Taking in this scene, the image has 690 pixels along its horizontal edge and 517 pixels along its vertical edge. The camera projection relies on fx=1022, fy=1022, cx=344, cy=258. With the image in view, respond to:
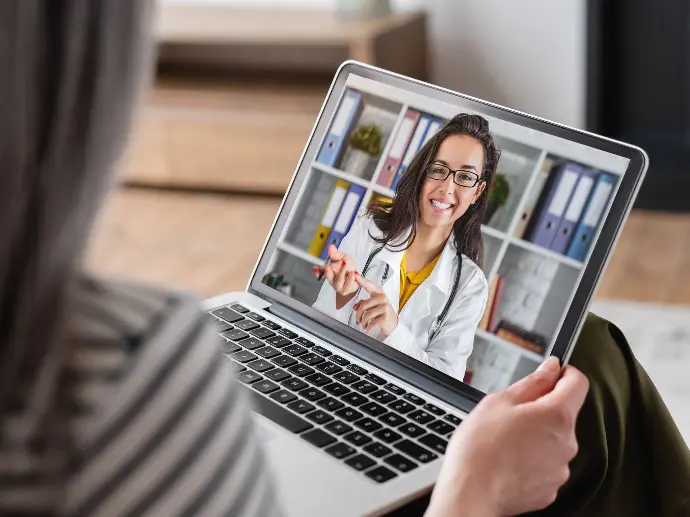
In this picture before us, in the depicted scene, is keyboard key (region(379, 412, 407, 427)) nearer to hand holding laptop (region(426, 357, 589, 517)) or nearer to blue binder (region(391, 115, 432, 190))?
hand holding laptop (region(426, 357, 589, 517))

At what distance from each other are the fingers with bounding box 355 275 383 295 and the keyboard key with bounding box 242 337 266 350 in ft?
0.33

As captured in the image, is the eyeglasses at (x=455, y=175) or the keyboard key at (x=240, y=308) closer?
the eyeglasses at (x=455, y=175)

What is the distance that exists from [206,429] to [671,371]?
1.71m

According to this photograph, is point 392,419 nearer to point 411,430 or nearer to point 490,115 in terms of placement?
point 411,430

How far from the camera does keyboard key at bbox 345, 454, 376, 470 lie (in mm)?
716

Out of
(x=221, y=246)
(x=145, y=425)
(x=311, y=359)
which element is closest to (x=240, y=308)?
(x=311, y=359)

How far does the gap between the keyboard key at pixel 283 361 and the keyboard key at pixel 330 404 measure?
0.21 ft

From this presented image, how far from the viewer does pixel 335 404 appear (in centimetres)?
80

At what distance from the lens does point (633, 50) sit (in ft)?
9.64

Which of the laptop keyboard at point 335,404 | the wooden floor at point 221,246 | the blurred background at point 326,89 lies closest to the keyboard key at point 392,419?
the laptop keyboard at point 335,404

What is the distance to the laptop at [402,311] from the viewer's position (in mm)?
735

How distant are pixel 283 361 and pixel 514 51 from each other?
239 centimetres

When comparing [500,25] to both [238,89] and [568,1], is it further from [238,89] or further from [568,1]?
[238,89]

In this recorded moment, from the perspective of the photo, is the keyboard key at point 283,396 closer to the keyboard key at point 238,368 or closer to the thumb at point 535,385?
the keyboard key at point 238,368
